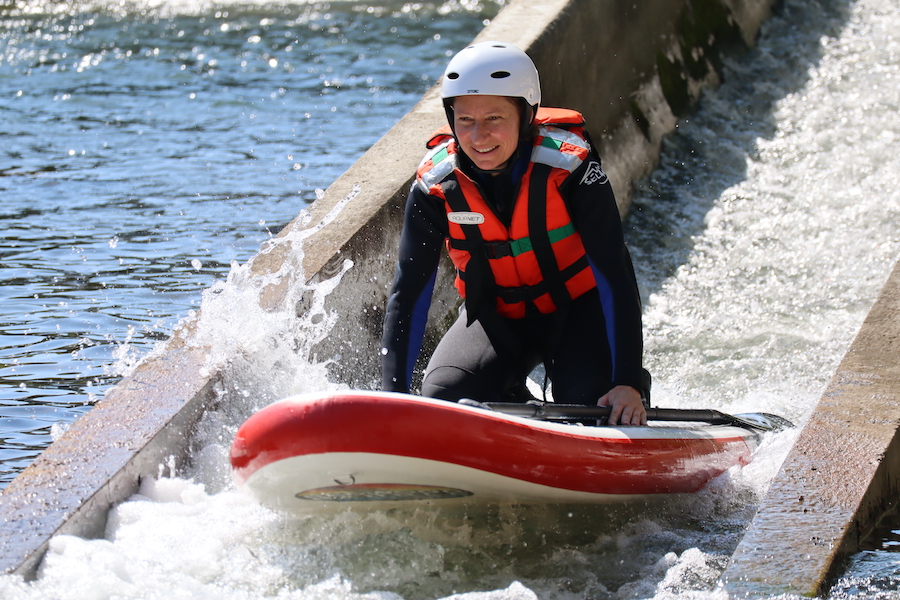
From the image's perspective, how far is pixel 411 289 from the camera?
11.6 ft

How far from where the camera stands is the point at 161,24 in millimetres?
12383

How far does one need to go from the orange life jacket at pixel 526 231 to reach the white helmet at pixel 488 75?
0.76 feet

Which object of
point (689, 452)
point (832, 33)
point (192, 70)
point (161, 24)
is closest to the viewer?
point (689, 452)

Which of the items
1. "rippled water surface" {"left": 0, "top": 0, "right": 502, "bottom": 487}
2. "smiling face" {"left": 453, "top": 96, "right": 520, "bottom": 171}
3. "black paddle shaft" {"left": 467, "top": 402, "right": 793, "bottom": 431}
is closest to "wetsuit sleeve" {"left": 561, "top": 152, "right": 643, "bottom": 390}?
"black paddle shaft" {"left": 467, "top": 402, "right": 793, "bottom": 431}

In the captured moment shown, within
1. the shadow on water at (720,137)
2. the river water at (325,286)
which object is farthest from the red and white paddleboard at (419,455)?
the shadow on water at (720,137)

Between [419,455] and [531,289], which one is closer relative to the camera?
[419,455]

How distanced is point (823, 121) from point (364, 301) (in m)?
4.72

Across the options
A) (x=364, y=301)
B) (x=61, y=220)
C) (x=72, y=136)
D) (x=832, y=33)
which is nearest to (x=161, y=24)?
(x=72, y=136)

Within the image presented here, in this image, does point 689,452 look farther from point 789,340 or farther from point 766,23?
point 766,23

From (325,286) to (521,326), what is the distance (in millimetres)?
907

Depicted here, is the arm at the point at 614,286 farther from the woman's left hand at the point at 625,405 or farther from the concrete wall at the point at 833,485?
the concrete wall at the point at 833,485

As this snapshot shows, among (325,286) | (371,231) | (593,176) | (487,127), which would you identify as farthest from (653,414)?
(371,231)

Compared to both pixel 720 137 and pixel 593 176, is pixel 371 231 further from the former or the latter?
pixel 720 137

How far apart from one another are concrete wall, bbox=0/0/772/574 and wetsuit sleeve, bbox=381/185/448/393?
66 cm
